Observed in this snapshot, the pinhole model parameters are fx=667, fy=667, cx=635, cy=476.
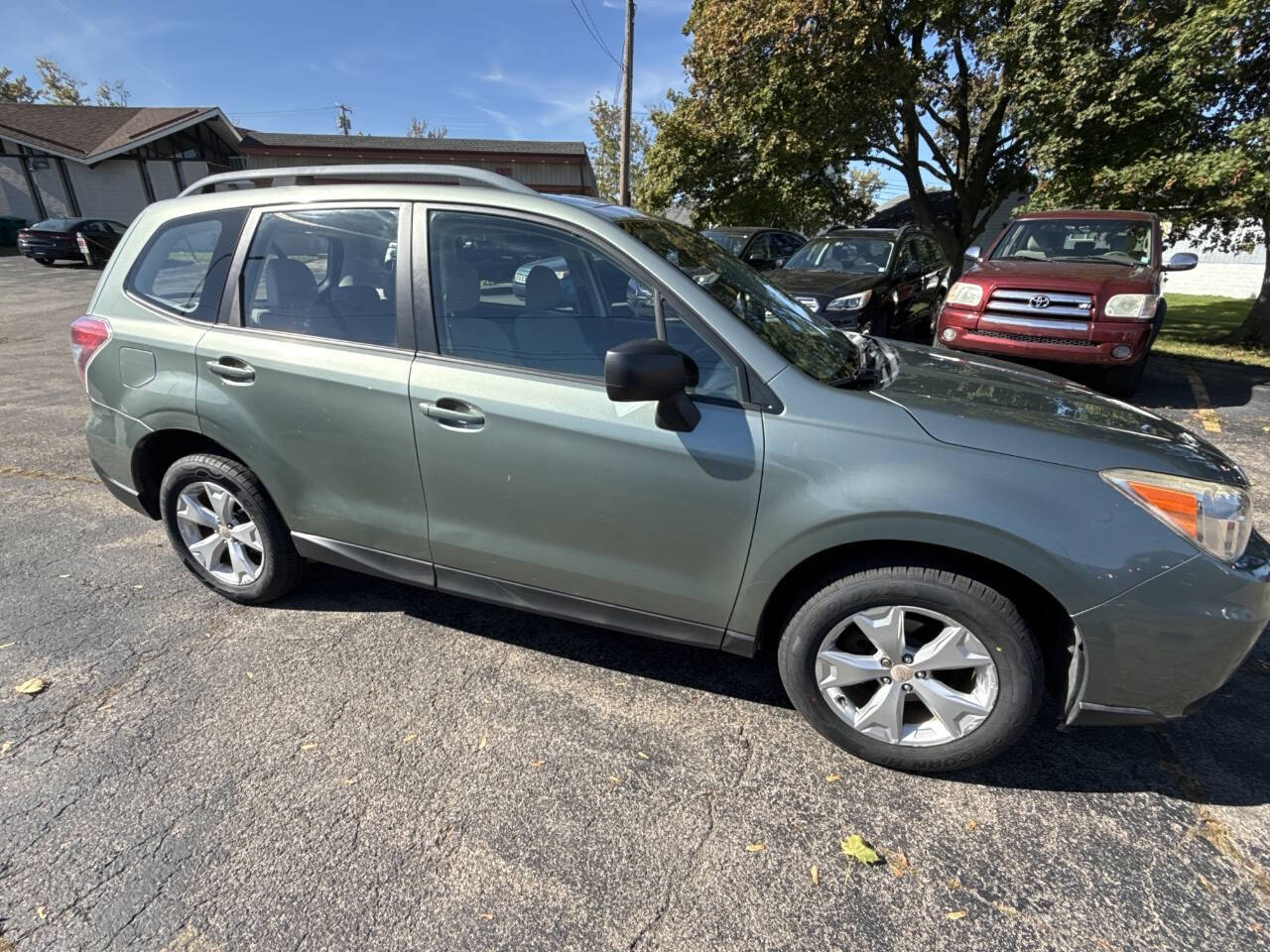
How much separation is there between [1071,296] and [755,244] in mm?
6052

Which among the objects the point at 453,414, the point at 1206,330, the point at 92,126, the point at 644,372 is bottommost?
the point at 1206,330

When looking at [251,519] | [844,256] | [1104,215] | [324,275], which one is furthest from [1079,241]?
[251,519]

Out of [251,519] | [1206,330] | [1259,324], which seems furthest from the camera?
[1206,330]

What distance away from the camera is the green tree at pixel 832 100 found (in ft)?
42.2

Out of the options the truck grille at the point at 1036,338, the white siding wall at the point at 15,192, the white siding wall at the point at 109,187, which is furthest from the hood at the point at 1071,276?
the white siding wall at the point at 15,192

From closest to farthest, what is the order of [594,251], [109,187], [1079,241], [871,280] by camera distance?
[594,251] < [1079,241] < [871,280] < [109,187]

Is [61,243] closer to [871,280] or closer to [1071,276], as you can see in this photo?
[871,280]

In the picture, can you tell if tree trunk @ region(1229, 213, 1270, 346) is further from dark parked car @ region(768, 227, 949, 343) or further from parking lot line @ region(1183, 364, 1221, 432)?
dark parked car @ region(768, 227, 949, 343)

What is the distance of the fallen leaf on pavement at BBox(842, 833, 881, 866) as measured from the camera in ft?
6.48

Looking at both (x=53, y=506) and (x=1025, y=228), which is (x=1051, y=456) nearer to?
(x=53, y=506)

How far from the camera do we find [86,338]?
3.09 m

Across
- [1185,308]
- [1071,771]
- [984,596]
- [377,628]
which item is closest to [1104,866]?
[1071,771]

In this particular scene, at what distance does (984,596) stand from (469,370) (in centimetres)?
185

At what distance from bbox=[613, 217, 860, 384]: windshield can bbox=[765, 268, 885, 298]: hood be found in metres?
4.51
